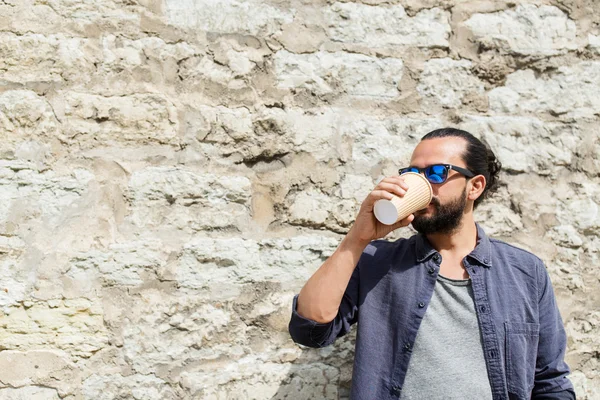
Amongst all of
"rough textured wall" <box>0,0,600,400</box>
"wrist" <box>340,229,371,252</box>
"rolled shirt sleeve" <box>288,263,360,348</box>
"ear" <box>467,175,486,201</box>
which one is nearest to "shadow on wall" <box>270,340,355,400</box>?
"rough textured wall" <box>0,0,600,400</box>

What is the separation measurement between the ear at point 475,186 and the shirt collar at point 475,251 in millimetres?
163

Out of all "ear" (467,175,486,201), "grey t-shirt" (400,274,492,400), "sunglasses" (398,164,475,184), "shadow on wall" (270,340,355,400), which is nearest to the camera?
"grey t-shirt" (400,274,492,400)

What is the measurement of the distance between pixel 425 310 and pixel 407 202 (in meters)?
0.40

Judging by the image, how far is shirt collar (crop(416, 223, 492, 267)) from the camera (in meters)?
2.09

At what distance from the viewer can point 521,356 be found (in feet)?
6.49

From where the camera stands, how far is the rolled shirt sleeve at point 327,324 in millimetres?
1961

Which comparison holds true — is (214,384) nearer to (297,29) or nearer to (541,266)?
(541,266)

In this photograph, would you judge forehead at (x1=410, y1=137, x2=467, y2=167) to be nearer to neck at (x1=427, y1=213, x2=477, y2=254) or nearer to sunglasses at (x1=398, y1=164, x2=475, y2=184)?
sunglasses at (x1=398, y1=164, x2=475, y2=184)

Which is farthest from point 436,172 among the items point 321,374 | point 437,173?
point 321,374

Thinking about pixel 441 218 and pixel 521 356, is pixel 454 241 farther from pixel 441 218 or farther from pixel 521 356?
pixel 521 356

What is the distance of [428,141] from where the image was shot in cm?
214

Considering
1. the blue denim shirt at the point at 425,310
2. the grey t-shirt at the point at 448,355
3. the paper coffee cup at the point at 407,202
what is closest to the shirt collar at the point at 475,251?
the blue denim shirt at the point at 425,310

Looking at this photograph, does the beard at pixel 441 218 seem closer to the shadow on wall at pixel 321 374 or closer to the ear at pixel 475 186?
the ear at pixel 475 186

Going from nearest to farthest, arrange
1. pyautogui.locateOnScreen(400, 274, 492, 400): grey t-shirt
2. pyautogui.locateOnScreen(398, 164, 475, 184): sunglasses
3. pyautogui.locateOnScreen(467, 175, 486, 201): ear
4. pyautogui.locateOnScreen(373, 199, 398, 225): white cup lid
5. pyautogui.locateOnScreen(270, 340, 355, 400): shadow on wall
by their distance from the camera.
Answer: pyautogui.locateOnScreen(373, 199, 398, 225): white cup lid, pyautogui.locateOnScreen(400, 274, 492, 400): grey t-shirt, pyautogui.locateOnScreen(398, 164, 475, 184): sunglasses, pyautogui.locateOnScreen(467, 175, 486, 201): ear, pyautogui.locateOnScreen(270, 340, 355, 400): shadow on wall
